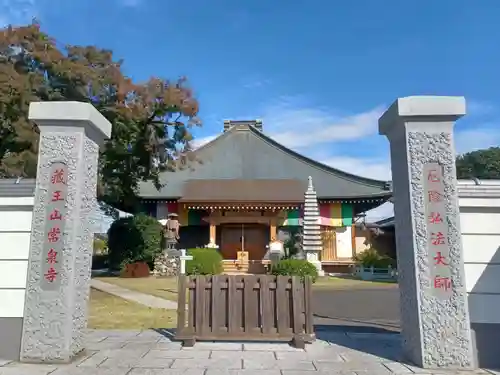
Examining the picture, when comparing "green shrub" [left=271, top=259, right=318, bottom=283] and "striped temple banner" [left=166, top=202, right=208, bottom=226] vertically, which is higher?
"striped temple banner" [left=166, top=202, right=208, bottom=226]

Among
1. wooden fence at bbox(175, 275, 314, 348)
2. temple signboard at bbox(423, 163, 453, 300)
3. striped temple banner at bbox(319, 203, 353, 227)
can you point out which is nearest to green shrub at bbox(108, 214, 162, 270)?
striped temple banner at bbox(319, 203, 353, 227)

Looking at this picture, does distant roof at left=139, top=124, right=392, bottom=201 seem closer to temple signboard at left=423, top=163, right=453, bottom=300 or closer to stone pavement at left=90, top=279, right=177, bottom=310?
stone pavement at left=90, top=279, right=177, bottom=310

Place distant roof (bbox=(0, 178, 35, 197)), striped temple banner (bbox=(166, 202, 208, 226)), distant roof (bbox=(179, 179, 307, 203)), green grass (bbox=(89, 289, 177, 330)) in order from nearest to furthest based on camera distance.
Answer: distant roof (bbox=(0, 178, 35, 197)) → green grass (bbox=(89, 289, 177, 330)) → distant roof (bbox=(179, 179, 307, 203)) → striped temple banner (bbox=(166, 202, 208, 226))

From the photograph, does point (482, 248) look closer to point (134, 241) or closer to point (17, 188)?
point (17, 188)

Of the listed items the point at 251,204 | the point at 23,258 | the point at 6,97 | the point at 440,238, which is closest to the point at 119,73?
the point at 6,97

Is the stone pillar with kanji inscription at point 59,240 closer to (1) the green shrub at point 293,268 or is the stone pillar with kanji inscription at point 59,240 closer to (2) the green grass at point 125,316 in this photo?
(2) the green grass at point 125,316

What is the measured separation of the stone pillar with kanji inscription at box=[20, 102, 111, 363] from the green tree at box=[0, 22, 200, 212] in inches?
268

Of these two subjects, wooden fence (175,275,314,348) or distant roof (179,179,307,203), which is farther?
distant roof (179,179,307,203)

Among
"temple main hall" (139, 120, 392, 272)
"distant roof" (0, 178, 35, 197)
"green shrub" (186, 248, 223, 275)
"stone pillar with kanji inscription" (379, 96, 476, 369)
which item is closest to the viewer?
"stone pillar with kanji inscription" (379, 96, 476, 369)

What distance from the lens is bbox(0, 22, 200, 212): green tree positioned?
10805 mm

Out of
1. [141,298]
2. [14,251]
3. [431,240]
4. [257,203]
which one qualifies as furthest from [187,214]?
[431,240]

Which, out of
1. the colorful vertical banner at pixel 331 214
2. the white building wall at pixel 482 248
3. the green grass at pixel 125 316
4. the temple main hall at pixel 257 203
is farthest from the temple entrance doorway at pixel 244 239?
the white building wall at pixel 482 248

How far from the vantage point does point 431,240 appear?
4.39 m

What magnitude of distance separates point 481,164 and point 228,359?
1813 inches
